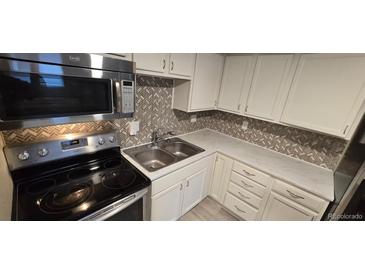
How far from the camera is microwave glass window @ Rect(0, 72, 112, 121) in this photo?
2.18 feet

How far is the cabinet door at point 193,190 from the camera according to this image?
167 cm

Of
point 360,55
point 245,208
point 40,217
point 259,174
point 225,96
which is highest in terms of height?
point 360,55

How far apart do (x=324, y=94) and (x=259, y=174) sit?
0.91 metres

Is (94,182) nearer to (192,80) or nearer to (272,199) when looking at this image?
(192,80)

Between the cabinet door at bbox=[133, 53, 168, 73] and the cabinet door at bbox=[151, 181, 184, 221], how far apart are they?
1.09m

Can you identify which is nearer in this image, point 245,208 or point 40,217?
point 40,217

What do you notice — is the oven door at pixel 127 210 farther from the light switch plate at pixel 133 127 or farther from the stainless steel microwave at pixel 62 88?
the light switch plate at pixel 133 127

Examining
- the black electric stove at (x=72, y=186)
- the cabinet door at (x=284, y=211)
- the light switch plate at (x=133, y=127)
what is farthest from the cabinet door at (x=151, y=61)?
the cabinet door at (x=284, y=211)

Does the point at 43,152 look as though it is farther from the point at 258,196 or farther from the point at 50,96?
the point at 258,196

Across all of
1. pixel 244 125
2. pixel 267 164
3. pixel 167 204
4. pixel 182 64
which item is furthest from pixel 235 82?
pixel 167 204

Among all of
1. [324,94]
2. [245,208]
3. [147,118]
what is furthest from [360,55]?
[147,118]

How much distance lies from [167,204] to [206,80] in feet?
4.85

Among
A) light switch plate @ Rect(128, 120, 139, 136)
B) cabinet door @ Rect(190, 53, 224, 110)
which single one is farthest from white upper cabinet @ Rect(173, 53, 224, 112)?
light switch plate @ Rect(128, 120, 139, 136)

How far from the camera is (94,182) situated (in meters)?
1.08
